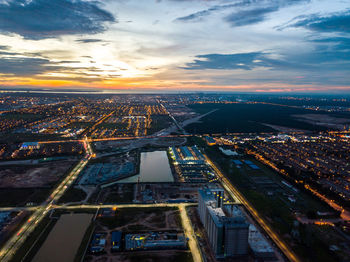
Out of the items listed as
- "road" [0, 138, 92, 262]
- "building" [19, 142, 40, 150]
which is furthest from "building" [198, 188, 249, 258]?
"building" [19, 142, 40, 150]

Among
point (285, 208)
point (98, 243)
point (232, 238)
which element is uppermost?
point (232, 238)

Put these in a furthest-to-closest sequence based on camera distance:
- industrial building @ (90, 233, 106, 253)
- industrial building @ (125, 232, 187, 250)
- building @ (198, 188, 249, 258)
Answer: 1. industrial building @ (125, 232, 187, 250)
2. industrial building @ (90, 233, 106, 253)
3. building @ (198, 188, 249, 258)

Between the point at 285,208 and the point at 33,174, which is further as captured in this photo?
the point at 33,174

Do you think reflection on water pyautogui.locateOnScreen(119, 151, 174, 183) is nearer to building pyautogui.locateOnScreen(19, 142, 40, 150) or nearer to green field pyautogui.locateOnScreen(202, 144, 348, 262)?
green field pyautogui.locateOnScreen(202, 144, 348, 262)

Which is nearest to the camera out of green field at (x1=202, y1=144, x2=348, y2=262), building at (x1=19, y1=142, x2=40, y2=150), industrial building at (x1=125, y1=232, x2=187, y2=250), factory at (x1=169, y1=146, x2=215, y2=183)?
green field at (x1=202, y1=144, x2=348, y2=262)

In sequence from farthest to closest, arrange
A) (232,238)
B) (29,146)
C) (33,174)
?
(29,146) → (33,174) → (232,238)

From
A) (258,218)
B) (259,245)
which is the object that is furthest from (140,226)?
(258,218)

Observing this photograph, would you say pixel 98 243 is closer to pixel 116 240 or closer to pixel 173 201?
pixel 116 240
